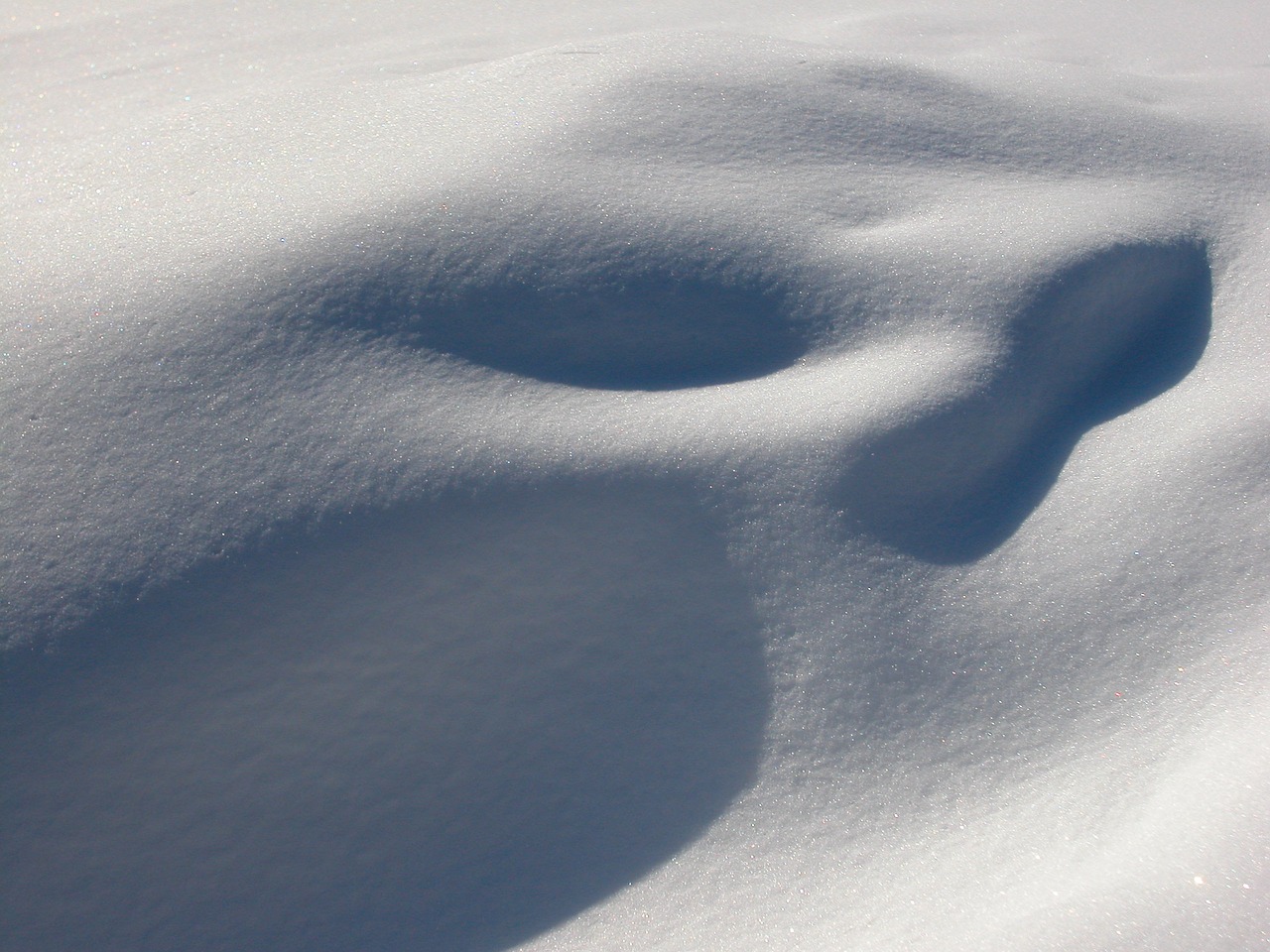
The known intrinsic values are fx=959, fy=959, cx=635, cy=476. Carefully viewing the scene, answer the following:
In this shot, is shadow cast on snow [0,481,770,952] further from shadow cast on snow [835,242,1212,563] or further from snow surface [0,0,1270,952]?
shadow cast on snow [835,242,1212,563]

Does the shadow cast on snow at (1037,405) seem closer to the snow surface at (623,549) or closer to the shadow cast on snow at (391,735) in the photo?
the snow surface at (623,549)

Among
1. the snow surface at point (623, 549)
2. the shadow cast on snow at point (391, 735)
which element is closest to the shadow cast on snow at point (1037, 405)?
the snow surface at point (623, 549)

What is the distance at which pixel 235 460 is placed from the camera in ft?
4.85

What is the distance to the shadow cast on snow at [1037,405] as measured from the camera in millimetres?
1590

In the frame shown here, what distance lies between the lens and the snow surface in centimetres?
130

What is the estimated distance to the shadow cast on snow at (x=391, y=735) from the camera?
1.31 m

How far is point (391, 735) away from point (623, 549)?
1.44 ft

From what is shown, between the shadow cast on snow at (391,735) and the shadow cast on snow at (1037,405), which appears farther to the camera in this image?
the shadow cast on snow at (1037,405)

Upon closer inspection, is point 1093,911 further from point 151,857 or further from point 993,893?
point 151,857

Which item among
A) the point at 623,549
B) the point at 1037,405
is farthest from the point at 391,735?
the point at 1037,405

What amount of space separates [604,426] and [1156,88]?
6.81 feet

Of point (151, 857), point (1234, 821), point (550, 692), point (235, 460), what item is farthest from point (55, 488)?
point (1234, 821)

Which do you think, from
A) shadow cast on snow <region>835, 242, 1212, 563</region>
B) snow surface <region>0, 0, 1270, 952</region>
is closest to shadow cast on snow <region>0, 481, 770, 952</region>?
snow surface <region>0, 0, 1270, 952</region>

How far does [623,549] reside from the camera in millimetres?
1498
